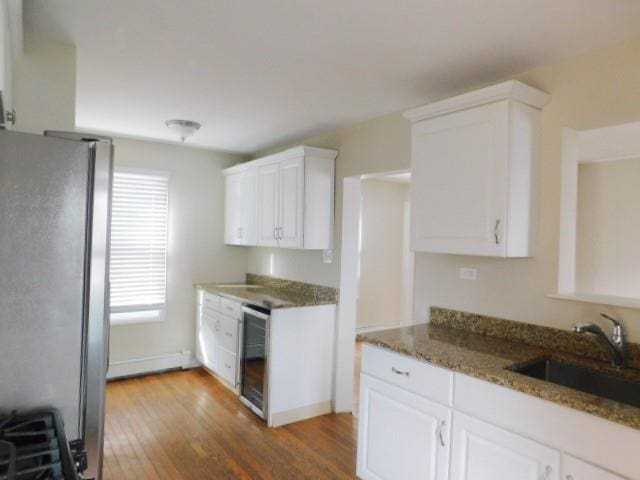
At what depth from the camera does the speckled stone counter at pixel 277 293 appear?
3466 mm

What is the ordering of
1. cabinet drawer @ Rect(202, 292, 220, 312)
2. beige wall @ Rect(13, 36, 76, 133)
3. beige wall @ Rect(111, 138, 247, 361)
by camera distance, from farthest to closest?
1. beige wall @ Rect(111, 138, 247, 361)
2. cabinet drawer @ Rect(202, 292, 220, 312)
3. beige wall @ Rect(13, 36, 76, 133)

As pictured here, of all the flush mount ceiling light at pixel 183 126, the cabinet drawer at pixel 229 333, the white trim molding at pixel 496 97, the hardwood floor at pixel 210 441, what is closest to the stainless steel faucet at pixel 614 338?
the white trim molding at pixel 496 97

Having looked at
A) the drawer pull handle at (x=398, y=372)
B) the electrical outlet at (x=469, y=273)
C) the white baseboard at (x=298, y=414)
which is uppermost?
the electrical outlet at (x=469, y=273)

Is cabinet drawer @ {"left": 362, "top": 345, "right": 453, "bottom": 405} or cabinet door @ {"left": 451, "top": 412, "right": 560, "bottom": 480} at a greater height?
cabinet drawer @ {"left": 362, "top": 345, "right": 453, "bottom": 405}

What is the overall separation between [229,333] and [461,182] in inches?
100

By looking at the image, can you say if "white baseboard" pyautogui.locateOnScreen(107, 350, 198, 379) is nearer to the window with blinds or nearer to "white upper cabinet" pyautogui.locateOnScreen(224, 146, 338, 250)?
the window with blinds

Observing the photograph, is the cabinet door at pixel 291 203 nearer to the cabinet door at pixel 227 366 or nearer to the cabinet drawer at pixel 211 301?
the cabinet drawer at pixel 211 301

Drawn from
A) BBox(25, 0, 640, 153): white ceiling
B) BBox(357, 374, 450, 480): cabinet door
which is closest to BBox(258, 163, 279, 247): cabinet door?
BBox(25, 0, 640, 153): white ceiling

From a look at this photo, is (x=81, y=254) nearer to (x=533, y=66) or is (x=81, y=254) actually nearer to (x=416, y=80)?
(x=416, y=80)

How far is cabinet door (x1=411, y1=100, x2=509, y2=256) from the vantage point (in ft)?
6.88

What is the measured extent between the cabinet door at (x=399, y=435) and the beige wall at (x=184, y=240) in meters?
2.89

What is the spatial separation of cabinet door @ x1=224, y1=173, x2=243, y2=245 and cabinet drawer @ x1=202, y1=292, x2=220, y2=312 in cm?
64

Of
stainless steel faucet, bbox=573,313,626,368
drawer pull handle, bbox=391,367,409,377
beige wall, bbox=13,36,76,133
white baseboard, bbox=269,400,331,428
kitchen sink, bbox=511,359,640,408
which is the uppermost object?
beige wall, bbox=13,36,76,133


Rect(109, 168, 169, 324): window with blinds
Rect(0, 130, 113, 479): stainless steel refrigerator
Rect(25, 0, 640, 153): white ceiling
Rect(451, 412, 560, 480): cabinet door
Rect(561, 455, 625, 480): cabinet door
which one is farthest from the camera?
Rect(109, 168, 169, 324): window with blinds
